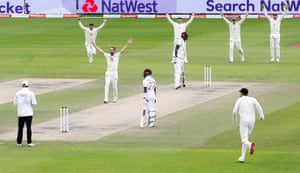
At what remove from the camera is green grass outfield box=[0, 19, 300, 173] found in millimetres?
30875

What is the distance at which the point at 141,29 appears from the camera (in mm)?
76812

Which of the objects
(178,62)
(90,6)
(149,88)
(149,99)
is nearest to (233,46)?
(178,62)

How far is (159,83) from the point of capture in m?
49.6

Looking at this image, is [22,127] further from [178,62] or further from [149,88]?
[178,62]

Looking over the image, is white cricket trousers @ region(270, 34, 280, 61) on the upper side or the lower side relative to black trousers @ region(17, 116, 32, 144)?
upper

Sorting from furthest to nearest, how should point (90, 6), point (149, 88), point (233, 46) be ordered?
1. point (90, 6)
2. point (233, 46)
3. point (149, 88)

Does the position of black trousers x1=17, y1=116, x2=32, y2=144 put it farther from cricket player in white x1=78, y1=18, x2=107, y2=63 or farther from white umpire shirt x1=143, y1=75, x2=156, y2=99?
cricket player in white x1=78, y1=18, x2=107, y2=63

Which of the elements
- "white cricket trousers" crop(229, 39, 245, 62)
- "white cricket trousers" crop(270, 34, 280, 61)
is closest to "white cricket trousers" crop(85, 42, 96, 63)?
"white cricket trousers" crop(229, 39, 245, 62)

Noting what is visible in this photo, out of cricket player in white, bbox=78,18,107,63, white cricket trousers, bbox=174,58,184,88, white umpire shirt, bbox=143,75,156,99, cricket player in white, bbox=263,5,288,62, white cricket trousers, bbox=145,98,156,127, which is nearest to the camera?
white cricket trousers, bbox=145,98,156,127

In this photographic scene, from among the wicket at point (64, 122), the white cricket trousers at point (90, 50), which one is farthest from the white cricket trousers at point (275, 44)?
the wicket at point (64, 122)

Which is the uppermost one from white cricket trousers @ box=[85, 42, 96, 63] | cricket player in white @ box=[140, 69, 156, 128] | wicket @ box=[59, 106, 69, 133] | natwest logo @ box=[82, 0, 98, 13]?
natwest logo @ box=[82, 0, 98, 13]

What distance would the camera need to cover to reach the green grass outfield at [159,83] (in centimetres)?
3088

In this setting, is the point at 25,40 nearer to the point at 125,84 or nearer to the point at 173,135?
the point at 125,84

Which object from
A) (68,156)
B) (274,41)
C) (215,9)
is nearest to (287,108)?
(68,156)
